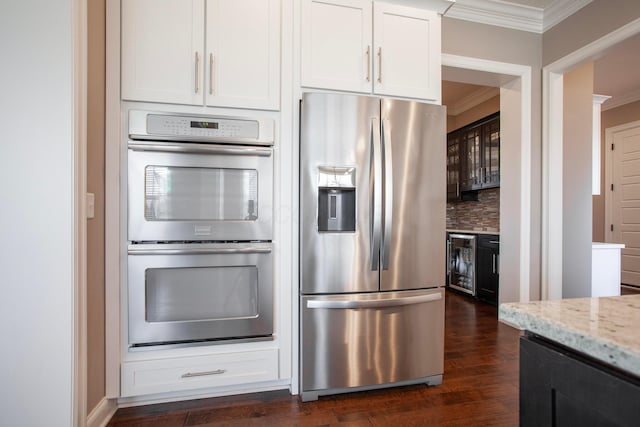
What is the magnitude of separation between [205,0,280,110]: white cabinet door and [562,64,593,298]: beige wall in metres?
3.03

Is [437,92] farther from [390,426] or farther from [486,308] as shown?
[486,308]

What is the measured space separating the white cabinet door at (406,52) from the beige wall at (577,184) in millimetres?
2051

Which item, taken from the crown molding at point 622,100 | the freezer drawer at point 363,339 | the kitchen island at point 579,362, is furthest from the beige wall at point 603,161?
the kitchen island at point 579,362

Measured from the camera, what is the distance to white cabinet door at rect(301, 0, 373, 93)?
1.90 meters

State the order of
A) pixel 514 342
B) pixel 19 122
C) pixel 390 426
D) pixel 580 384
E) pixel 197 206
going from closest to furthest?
1. pixel 580 384
2. pixel 19 122
3. pixel 390 426
4. pixel 197 206
5. pixel 514 342

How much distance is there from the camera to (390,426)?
1647 mm

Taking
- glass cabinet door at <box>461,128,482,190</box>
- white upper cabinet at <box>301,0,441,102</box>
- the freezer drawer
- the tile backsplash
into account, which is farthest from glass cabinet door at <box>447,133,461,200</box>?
the freezer drawer

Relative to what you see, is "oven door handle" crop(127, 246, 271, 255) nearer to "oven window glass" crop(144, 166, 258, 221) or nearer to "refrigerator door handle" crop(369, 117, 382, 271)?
"oven window glass" crop(144, 166, 258, 221)

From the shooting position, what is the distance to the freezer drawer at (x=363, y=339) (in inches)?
72.0

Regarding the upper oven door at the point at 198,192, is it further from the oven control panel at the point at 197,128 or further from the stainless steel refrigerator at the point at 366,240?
the stainless steel refrigerator at the point at 366,240

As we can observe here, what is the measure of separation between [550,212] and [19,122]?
3.86 metres

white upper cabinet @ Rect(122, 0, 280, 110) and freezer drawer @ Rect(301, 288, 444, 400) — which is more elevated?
white upper cabinet @ Rect(122, 0, 280, 110)

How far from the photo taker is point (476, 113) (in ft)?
16.8

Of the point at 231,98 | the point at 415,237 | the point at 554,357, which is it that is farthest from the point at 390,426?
the point at 231,98
